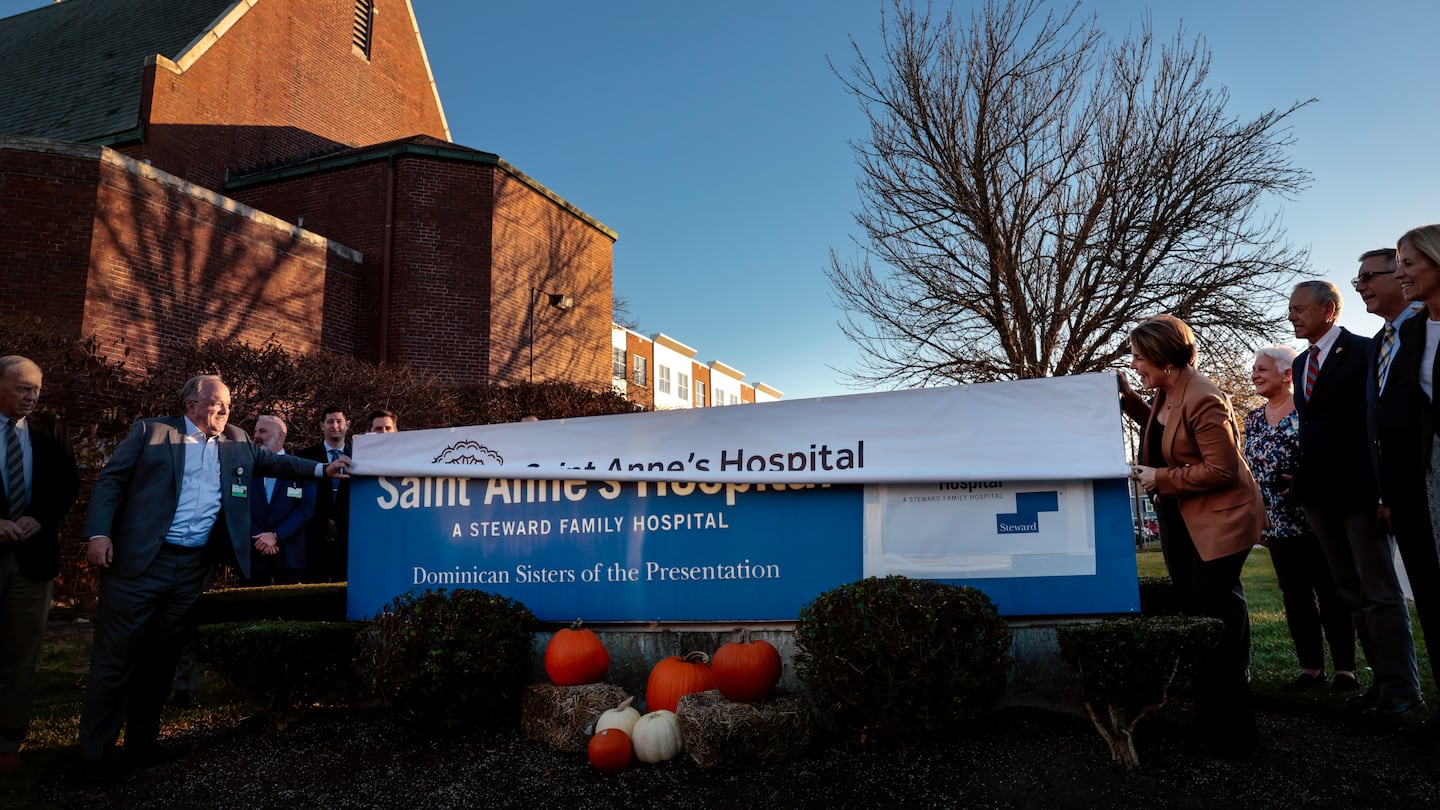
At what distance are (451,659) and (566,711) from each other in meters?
0.63

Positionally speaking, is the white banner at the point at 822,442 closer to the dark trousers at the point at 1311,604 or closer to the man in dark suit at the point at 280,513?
the man in dark suit at the point at 280,513

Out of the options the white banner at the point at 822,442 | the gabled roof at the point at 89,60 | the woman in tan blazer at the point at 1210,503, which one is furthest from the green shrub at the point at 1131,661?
the gabled roof at the point at 89,60

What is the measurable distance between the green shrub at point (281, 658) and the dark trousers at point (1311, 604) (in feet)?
18.0

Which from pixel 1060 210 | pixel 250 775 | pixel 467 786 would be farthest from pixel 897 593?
pixel 1060 210

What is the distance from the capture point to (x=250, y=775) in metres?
4.27

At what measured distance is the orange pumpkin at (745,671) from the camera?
4.12 metres

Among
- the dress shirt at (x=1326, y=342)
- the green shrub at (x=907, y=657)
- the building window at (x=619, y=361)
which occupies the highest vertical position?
the building window at (x=619, y=361)

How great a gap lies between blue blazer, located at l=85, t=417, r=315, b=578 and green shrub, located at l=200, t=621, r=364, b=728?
0.35m

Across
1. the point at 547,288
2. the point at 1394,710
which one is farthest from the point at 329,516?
the point at 547,288

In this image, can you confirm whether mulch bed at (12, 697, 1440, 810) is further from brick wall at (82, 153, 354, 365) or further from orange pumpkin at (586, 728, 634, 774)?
brick wall at (82, 153, 354, 365)

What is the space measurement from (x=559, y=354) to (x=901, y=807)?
64.6 ft

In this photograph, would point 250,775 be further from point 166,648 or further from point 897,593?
point 897,593

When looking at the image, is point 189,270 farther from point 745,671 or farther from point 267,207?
point 745,671

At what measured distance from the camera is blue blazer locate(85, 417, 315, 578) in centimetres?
451
